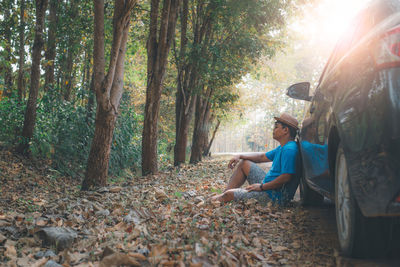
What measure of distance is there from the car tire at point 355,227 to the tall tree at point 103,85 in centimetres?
535

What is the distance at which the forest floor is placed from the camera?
122 inches

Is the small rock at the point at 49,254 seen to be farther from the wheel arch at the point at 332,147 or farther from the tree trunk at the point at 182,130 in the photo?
the tree trunk at the point at 182,130

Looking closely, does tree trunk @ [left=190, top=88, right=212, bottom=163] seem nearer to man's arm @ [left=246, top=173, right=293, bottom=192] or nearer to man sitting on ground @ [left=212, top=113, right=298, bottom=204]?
man sitting on ground @ [left=212, top=113, right=298, bottom=204]

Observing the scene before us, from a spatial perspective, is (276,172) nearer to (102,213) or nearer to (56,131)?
(102,213)

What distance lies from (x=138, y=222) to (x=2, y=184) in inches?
225

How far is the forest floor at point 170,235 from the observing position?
310 cm

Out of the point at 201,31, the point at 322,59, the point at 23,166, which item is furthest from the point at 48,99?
the point at 322,59

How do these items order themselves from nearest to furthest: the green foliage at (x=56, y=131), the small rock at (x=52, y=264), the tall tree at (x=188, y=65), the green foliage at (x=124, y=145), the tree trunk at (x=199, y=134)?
1. the small rock at (x=52, y=264)
2. the green foliage at (x=56, y=131)
3. the green foliage at (x=124, y=145)
4. the tall tree at (x=188, y=65)
5. the tree trunk at (x=199, y=134)

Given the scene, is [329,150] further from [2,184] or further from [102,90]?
[2,184]

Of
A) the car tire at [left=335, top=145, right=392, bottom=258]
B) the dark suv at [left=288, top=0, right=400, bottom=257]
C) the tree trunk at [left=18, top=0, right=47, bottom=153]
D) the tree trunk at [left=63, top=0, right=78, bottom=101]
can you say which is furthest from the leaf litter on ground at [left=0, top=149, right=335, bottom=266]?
the tree trunk at [left=63, top=0, right=78, bottom=101]

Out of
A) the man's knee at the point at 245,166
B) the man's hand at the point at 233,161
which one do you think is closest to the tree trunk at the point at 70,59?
the man's hand at the point at 233,161

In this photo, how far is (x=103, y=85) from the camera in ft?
23.5

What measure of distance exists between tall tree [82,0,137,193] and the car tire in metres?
5.35

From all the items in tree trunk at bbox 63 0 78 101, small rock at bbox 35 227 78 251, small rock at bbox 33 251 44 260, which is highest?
tree trunk at bbox 63 0 78 101
